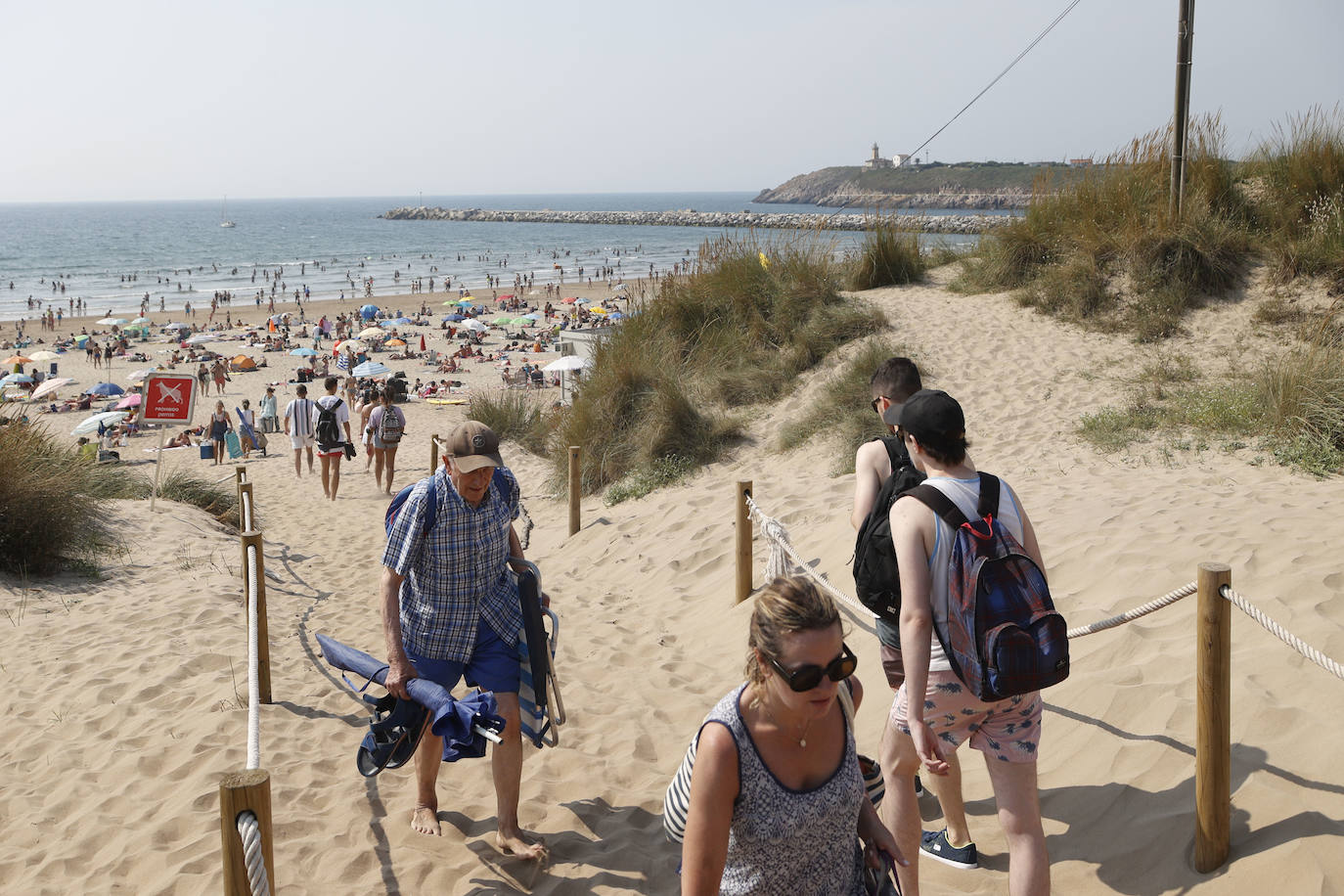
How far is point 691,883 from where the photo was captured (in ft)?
6.79

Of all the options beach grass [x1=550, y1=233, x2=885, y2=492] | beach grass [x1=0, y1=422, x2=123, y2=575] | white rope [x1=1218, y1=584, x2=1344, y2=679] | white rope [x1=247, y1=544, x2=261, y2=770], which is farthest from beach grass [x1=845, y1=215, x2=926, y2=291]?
white rope [x1=1218, y1=584, x2=1344, y2=679]

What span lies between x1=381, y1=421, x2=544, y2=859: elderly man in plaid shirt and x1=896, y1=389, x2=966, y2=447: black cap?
1649mm

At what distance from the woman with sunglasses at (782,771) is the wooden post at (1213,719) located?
60.2 inches

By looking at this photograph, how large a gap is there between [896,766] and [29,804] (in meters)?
3.90

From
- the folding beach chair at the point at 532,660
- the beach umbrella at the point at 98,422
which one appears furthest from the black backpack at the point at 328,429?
the beach umbrella at the point at 98,422

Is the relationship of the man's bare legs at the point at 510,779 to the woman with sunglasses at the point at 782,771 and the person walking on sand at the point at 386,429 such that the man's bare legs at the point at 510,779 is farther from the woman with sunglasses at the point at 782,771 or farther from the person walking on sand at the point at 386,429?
the person walking on sand at the point at 386,429

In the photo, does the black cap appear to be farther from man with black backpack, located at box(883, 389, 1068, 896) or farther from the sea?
the sea

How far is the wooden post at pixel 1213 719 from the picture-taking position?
313cm

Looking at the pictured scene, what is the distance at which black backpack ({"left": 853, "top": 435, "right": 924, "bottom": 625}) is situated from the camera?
3.19 meters

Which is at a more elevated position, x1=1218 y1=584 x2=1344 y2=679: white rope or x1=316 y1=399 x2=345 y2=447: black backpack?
x1=1218 y1=584 x2=1344 y2=679: white rope

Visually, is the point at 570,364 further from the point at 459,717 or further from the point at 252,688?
the point at 459,717

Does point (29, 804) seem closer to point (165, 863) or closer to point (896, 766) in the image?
point (165, 863)

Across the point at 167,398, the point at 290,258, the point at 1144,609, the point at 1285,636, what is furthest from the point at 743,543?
the point at 290,258

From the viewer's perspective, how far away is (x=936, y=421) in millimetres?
2770
